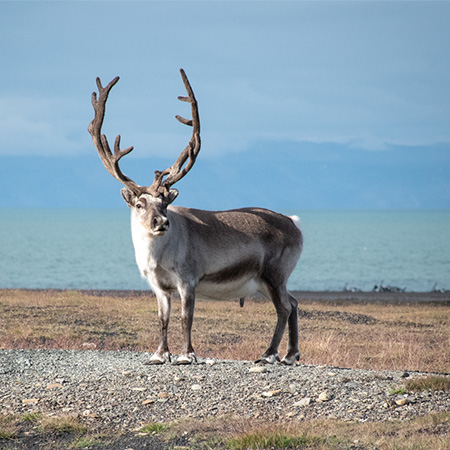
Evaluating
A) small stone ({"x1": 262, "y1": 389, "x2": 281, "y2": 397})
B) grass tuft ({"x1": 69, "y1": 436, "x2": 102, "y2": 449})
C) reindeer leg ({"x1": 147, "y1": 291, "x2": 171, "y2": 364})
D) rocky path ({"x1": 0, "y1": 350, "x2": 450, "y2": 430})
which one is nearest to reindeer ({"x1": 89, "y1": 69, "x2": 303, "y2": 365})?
reindeer leg ({"x1": 147, "y1": 291, "x2": 171, "y2": 364})

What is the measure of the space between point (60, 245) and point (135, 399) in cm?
12590

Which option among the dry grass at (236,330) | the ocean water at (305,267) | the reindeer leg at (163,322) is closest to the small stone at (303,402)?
the reindeer leg at (163,322)

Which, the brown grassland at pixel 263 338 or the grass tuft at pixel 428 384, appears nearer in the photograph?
the brown grassland at pixel 263 338

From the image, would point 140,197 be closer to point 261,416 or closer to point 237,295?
point 237,295

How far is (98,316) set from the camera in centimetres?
2325

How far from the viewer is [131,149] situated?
41.2ft

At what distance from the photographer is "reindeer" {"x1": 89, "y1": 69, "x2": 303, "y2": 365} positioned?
39.4 feet

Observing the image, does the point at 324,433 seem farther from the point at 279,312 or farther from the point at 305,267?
the point at 305,267

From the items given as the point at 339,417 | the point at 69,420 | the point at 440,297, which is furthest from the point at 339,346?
the point at 440,297

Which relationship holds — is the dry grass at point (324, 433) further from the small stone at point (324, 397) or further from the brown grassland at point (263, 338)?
the small stone at point (324, 397)

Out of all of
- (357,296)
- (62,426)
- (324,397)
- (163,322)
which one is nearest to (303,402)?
(324,397)

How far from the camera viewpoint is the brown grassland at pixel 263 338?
339 inches

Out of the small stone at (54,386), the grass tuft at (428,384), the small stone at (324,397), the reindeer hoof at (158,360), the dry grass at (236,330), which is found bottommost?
the dry grass at (236,330)

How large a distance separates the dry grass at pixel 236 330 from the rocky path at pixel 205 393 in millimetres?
3470
